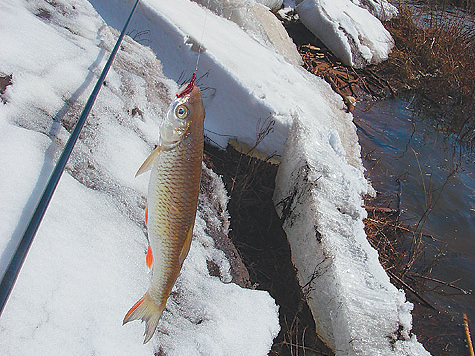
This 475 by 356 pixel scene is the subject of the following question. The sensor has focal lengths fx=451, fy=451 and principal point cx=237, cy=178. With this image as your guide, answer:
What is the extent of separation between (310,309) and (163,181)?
2.18 meters

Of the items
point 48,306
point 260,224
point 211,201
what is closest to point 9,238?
point 48,306

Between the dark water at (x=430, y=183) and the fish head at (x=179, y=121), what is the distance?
344 centimetres

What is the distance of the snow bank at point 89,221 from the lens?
65.1 inches

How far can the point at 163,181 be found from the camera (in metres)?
1.40

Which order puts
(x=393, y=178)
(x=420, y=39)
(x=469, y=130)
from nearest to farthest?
(x=393, y=178) → (x=469, y=130) → (x=420, y=39)

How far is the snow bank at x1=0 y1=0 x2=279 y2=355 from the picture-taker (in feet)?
5.43

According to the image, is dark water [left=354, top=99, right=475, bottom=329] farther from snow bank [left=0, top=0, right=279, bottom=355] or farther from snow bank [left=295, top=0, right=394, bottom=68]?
snow bank [left=0, top=0, right=279, bottom=355]

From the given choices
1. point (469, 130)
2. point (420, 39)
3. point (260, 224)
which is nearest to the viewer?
point (260, 224)

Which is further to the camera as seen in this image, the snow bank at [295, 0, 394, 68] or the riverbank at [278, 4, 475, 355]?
the snow bank at [295, 0, 394, 68]

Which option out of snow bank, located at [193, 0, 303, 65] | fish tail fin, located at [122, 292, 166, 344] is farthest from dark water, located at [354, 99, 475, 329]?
fish tail fin, located at [122, 292, 166, 344]

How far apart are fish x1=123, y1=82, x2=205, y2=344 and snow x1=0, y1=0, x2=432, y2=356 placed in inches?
20.2

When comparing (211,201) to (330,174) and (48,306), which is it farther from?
(48,306)

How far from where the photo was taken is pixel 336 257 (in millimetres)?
2992

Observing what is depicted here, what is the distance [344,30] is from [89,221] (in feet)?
20.6
